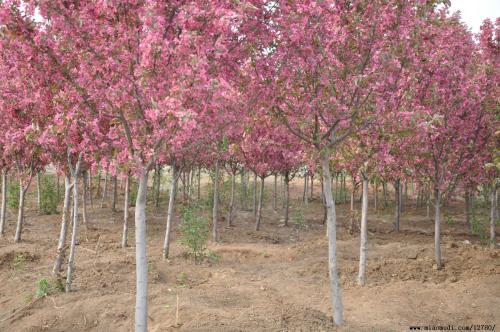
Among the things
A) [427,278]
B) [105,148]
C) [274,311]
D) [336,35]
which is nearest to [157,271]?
[274,311]

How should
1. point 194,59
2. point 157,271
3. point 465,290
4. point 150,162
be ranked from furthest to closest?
point 157,271
point 465,290
point 150,162
point 194,59

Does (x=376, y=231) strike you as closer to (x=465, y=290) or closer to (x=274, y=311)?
(x=465, y=290)

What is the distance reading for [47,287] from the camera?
28.9ft

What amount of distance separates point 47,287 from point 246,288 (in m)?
4.44

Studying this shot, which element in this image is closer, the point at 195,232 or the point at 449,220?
the point at 195,232

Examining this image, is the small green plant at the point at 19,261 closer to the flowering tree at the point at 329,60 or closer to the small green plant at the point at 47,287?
the small green plant at the point at 47,287

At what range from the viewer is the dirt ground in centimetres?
732

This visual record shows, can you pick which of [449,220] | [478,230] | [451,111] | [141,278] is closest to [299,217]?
[478,230]

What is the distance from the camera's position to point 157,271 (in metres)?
11.4

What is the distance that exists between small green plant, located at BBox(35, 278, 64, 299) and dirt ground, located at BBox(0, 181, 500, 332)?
223 mm

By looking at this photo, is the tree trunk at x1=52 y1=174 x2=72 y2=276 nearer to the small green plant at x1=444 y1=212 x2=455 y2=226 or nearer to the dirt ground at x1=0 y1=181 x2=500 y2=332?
the dirt ground at x1=0 y1=181 x2=500 y2=332

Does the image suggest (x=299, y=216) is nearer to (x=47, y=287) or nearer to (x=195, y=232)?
(x=195, y=232)

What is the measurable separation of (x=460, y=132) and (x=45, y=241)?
14613 mm

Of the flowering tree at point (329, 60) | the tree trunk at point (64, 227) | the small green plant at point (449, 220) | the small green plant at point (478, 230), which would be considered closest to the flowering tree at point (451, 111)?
the flowering tree at point (329, 60)
